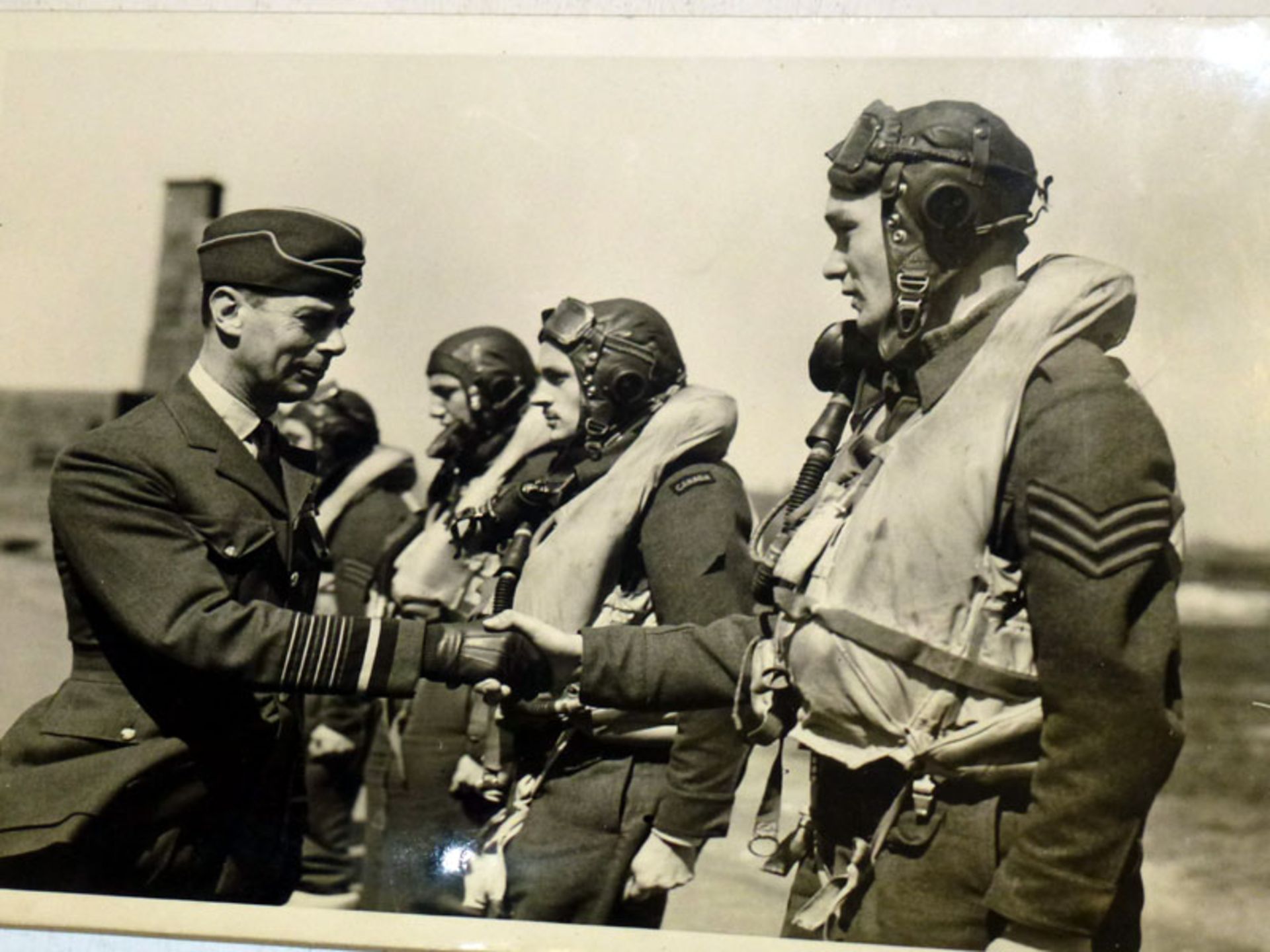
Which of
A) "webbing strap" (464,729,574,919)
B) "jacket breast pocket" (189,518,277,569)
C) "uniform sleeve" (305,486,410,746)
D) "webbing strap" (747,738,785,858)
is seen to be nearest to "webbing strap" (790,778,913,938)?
"webbing strap" (747,738,785,858)

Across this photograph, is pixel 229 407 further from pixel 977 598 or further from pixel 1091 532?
pixel 1091 532

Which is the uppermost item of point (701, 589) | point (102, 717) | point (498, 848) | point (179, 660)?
point (701, 589)

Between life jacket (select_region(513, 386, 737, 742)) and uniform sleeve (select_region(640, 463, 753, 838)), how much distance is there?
44mm

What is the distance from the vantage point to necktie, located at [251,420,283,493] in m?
2.55

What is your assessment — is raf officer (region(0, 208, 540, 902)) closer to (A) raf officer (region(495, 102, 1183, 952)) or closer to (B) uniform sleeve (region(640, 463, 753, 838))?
(B) uniform sleeve (region(640, 463, 753, 838))

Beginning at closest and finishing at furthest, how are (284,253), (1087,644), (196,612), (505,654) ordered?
(1087,644), (196,612), (505,654), (284,253)


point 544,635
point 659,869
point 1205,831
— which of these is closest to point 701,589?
point 544,635

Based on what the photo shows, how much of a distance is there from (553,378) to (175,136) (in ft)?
3.13

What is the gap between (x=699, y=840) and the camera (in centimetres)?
248

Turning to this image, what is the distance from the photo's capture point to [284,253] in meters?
2.60

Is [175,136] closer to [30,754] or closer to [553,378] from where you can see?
[553,378]

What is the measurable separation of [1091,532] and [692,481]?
79cm

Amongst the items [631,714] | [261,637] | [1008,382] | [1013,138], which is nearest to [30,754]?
[261,637]

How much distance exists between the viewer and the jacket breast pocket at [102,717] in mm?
2426
